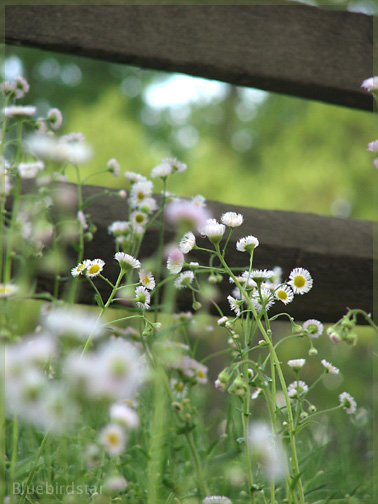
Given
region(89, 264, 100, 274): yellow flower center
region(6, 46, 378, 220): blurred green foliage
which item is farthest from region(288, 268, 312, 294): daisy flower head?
region(6, 46, 378, 220): blurred green foliage

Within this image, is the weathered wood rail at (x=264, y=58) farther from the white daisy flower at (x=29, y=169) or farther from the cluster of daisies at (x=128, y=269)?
the cluster of daisies at (x=128, y=269)

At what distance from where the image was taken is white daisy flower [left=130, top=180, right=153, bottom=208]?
1.09 meters

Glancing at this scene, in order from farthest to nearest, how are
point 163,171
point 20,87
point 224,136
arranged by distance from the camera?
point 224,136
point 163,171
point 20,87

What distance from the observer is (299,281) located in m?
0.71

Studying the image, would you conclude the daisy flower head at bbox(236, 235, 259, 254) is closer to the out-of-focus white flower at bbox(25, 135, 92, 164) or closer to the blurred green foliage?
the out-of-focus white flower at bbox(25, 135, 92, 164)

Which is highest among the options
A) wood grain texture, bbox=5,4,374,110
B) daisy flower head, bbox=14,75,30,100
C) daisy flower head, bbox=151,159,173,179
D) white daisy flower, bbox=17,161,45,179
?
wood grain texture, bbox=5,4,374,110

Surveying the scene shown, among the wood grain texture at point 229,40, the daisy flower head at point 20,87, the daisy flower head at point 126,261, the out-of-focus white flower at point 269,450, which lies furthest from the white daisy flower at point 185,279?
the wood grain texture at point 229,40

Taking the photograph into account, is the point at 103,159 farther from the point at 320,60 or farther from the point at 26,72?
the point at 320,60

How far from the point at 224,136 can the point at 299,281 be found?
728 cm

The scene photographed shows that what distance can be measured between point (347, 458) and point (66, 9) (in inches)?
47.8

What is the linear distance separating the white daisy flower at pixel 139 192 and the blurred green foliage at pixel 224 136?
4126mm

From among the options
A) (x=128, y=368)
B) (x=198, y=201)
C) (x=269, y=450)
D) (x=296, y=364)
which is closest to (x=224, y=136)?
(x=198, y=201)

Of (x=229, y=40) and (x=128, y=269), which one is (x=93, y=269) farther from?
(x=229, y=40)

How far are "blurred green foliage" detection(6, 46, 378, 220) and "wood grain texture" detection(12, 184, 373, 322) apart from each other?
404 cm
